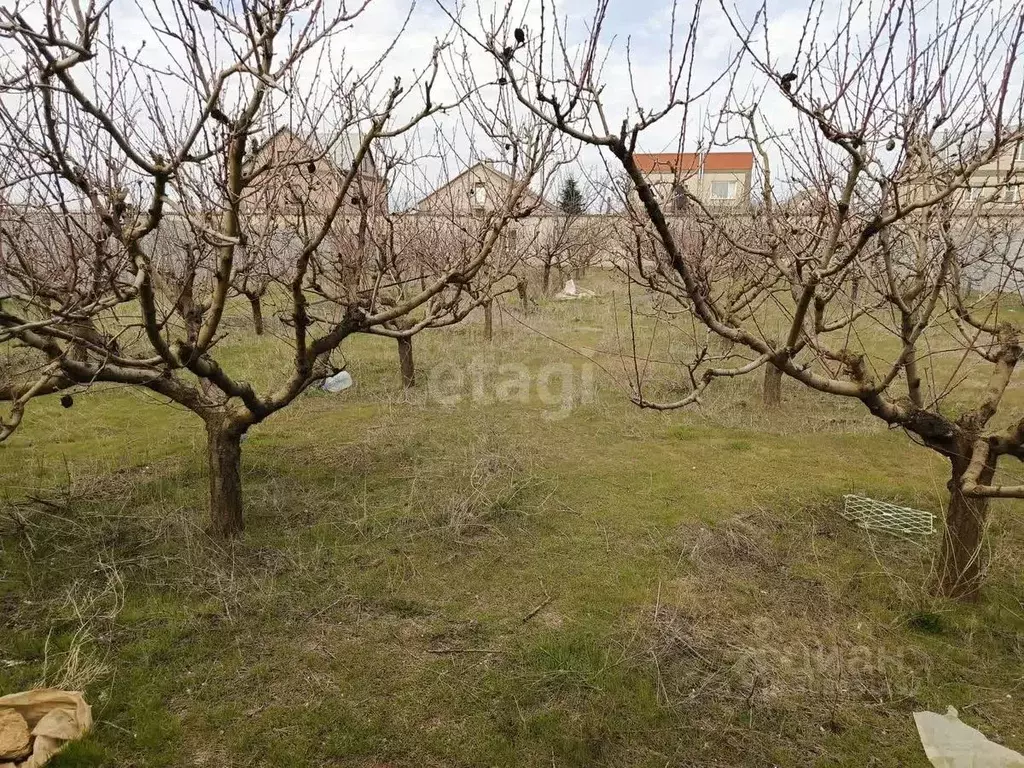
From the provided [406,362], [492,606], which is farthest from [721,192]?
[492,606]

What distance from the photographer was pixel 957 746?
2418mm

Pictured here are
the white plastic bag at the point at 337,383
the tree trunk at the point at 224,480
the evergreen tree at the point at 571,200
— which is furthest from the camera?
the evergreen tree at the point at 571,200

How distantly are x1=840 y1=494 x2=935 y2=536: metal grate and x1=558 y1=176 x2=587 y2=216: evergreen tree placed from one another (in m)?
7.92

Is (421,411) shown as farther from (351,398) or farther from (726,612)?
(726,612)

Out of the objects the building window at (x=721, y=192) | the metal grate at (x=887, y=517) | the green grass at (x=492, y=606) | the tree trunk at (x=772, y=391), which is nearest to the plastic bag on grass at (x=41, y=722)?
the green grass at (x=492, y=606)

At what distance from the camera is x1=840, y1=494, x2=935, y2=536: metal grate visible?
4426 millimetres

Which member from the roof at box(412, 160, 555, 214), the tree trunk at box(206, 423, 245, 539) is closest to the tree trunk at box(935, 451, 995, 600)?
the roof at box(412, 160, 555, 214)

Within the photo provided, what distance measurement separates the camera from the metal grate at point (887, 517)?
443 cm

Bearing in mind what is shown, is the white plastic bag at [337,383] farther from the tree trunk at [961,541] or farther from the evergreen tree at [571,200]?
the tree trunk at [961,541]

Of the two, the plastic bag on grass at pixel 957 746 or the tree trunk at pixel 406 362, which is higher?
the tree trunk at pixel 406 362

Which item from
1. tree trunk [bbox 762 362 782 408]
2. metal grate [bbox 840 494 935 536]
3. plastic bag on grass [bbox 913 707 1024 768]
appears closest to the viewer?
Result: plastic bag on grass [bbox 913 707 1024 768]

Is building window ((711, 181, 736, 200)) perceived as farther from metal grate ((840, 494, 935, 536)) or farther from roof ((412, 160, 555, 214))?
metal grate ((840, 494, 935, 536))

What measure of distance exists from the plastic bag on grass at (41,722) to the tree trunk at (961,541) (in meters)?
4.19

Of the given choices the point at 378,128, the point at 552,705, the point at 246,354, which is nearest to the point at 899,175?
the point at 378,128
